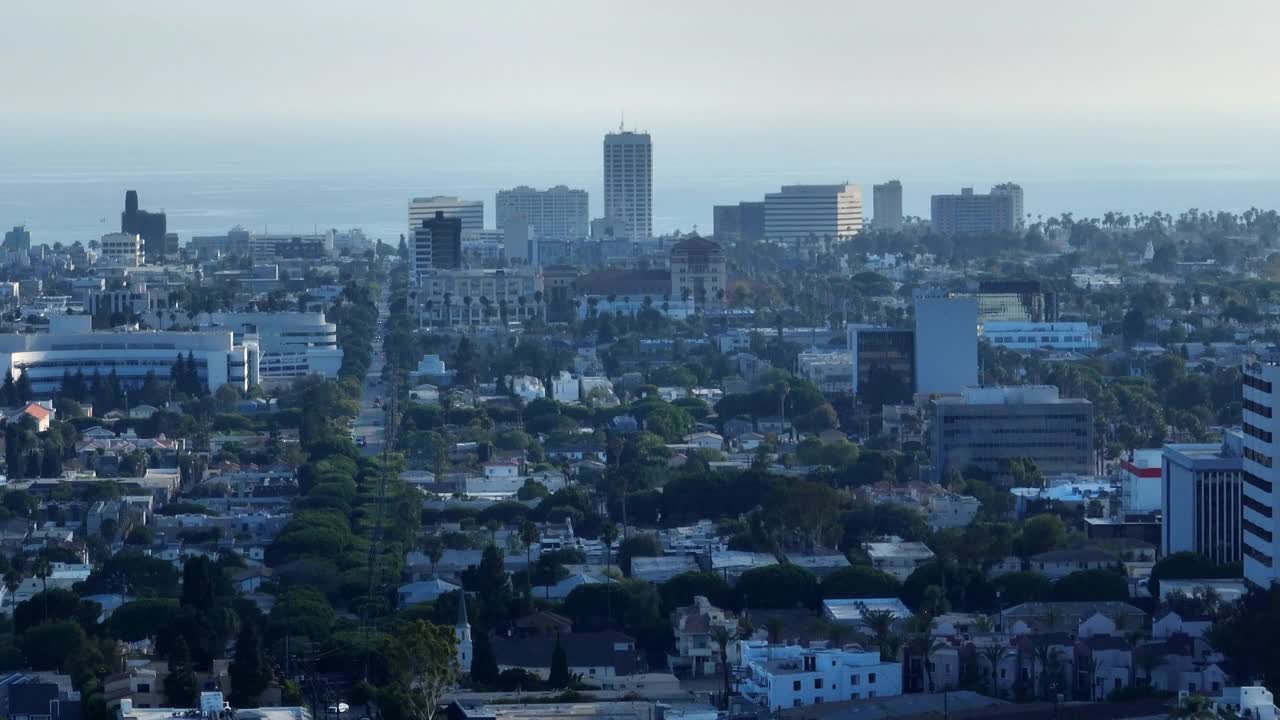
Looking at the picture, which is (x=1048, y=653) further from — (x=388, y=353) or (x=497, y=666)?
(x=388, y=353)

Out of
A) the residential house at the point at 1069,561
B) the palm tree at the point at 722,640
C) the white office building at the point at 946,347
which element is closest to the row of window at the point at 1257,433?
the residential house at the point at 1069,561

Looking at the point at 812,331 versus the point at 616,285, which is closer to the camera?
the point at 812,331

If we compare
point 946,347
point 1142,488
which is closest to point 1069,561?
point 1142,488

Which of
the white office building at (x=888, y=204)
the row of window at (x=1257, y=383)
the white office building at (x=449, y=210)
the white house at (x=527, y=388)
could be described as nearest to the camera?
the row of window at (x=1257, y=383)

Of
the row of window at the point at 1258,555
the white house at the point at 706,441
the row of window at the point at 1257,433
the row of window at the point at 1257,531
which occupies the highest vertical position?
the row of window at the point at 1257,433

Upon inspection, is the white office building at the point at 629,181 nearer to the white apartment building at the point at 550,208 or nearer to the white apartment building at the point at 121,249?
the white apartment building at the point at 550,208

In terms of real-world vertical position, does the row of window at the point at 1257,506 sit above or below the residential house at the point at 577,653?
above

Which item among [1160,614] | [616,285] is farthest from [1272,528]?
[616,285]

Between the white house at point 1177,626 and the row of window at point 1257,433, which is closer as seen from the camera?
the white house at point 1177,626
